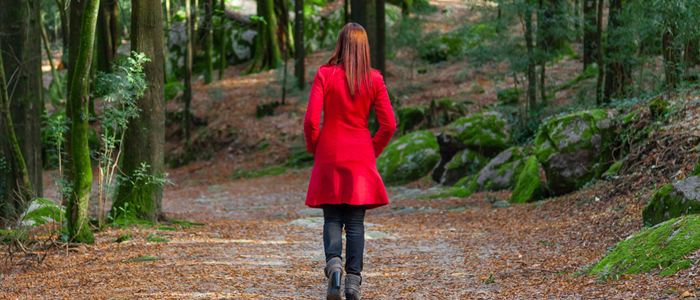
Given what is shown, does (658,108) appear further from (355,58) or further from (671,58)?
(355,58)

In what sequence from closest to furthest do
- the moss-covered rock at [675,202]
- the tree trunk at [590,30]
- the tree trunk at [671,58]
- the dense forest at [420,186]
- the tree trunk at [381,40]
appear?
the dense forest at [420,186], the moss-covered rock at [675,202], the tree trunk at [671,58], the tree trunk at [590,30], the tree trunk at [381,40]

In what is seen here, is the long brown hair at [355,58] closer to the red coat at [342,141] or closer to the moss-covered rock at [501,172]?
the red coat at [342,141]

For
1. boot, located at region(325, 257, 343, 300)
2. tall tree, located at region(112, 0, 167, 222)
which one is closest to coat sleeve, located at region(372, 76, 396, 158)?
boot, located at region(325, 257, 343, 300)

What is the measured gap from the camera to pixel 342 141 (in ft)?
12.5

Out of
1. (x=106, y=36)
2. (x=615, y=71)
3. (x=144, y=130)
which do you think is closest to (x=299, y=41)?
(x=106, y=36)

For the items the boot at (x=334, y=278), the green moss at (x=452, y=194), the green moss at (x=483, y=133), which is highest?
the boot at (x=334, y=278)

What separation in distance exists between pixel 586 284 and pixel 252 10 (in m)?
26.2

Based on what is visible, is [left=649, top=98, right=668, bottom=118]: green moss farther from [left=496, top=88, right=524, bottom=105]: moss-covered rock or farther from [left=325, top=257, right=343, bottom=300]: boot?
[left=496, top=88, right=524, bottom=105]: moss-covered rock

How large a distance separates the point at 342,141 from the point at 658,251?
2486mm

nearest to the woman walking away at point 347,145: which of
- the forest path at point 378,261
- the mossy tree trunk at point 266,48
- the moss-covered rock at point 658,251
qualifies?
the forest path at point 378,261

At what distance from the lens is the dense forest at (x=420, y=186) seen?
179 inches

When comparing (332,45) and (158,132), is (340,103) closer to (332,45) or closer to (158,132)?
(158,132)

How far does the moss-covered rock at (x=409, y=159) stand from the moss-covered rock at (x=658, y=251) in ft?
33.1

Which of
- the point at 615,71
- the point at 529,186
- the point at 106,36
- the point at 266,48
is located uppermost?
the point at 106,36
